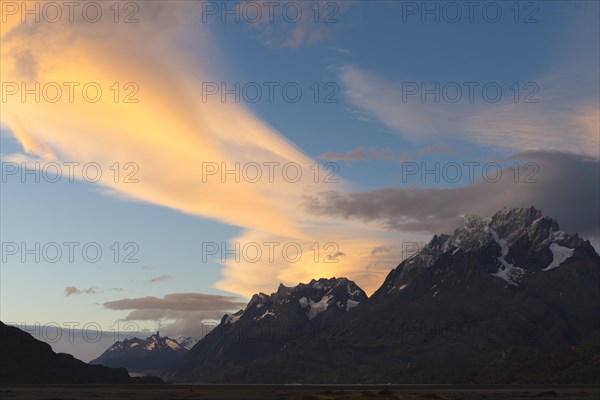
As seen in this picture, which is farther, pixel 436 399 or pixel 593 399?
pixel 593 399

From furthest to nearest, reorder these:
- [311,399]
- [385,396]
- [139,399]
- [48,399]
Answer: [139,399] < [48,399] < [385,396] < [311,399]

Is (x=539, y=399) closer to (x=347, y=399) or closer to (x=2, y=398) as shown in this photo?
(x=347, y=399)

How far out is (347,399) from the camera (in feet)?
522

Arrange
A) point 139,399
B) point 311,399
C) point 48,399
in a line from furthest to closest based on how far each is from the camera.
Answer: point 139,399 → point 48,399 → point 311,399

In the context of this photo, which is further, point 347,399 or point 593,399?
point 593,399

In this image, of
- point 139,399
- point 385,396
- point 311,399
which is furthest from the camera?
point 139,399

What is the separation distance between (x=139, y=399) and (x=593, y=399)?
116m

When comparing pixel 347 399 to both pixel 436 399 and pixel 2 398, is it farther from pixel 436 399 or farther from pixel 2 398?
pixel 2 398

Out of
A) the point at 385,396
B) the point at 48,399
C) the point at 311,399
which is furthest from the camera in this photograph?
the point at 48,399

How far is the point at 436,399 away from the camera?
560ft

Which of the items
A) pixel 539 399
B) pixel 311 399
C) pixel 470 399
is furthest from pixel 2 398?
pixel 539 399

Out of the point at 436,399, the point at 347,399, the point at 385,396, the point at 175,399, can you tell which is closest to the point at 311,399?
the point at 347,399

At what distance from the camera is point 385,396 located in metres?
167

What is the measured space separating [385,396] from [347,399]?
11592 mm
